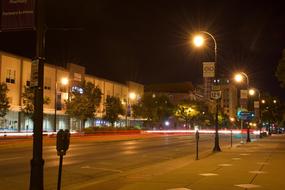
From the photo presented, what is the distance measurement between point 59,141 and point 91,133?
54561 millimetres

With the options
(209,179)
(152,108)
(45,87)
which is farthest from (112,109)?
(209,179)

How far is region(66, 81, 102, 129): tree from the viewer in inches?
2859

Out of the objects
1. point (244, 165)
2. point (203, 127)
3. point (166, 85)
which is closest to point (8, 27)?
point (244, 165)

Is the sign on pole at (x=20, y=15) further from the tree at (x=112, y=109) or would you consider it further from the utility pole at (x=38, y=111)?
the tree at (x=112, y=109)

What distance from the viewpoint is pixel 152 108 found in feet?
372

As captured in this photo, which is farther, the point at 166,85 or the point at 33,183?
the point at 166,85

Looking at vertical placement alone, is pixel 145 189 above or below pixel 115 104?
below

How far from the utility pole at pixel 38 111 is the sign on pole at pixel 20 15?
14 cm

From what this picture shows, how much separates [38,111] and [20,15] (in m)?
2.14

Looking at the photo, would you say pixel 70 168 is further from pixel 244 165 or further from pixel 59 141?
pixel 59 141

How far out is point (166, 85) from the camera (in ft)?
636

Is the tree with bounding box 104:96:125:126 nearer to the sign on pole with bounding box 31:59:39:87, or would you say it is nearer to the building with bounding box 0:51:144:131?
the building with bounding box 0:51:144:131

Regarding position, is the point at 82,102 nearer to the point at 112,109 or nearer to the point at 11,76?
the point at 11,76

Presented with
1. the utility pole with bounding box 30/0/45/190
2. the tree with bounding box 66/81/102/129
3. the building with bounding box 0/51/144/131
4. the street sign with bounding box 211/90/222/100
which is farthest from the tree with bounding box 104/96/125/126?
the utility pole with bounding box 30/0/45/190
